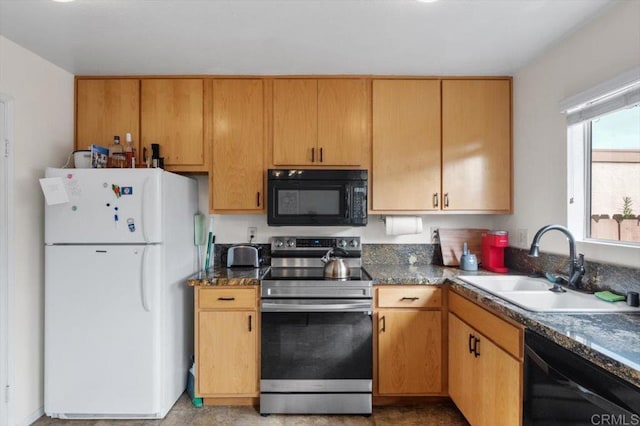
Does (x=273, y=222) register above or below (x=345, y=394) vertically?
above

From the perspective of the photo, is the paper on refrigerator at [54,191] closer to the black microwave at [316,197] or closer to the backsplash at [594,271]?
the black microwave at [316,197]

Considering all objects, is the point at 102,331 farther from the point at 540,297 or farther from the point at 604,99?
the point at 604,99

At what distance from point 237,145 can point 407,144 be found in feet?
4.10

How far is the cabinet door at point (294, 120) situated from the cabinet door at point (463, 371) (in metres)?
1.47

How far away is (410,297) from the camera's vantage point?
2221mm

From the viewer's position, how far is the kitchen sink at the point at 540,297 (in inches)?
58.1

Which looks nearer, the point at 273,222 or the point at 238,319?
the point at 238,319

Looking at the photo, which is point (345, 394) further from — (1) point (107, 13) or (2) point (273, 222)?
(1) point (107, 13)

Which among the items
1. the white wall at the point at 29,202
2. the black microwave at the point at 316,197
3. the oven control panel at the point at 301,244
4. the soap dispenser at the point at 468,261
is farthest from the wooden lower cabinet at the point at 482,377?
the white wall at the point at 29,202

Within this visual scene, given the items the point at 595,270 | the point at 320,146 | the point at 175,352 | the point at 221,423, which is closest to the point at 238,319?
the point at 175,352

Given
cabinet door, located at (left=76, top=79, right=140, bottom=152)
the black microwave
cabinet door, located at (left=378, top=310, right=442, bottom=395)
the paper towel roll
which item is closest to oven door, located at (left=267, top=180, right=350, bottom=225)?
the black microwave

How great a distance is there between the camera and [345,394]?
2166 millimetres

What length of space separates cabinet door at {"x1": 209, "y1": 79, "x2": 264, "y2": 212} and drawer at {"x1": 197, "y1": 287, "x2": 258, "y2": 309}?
0.61 metres

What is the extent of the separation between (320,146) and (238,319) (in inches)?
52.3
